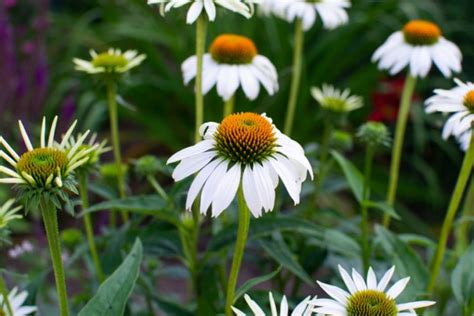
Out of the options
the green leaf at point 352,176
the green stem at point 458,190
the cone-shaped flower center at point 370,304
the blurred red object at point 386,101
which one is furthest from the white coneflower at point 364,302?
the blurred red object at point 386,101

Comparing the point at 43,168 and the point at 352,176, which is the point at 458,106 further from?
the point at 43,168

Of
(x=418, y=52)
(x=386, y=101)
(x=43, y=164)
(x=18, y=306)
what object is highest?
(x=418, y=52)

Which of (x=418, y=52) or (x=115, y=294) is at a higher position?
(x=418, y=52)

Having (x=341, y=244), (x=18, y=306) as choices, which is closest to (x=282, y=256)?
(x=341, y=244)

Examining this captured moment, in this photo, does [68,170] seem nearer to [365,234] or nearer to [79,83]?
[365,234]

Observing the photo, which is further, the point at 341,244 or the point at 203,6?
the point at 341,244

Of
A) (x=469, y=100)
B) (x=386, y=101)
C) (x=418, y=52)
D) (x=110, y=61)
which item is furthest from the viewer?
(x=386, y=101)

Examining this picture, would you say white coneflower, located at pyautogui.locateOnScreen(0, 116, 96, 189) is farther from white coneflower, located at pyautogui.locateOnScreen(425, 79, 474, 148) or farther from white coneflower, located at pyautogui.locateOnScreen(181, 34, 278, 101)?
white coneflower, located at pyautogui.locateOnScreen(425, 79, 474, 148)
